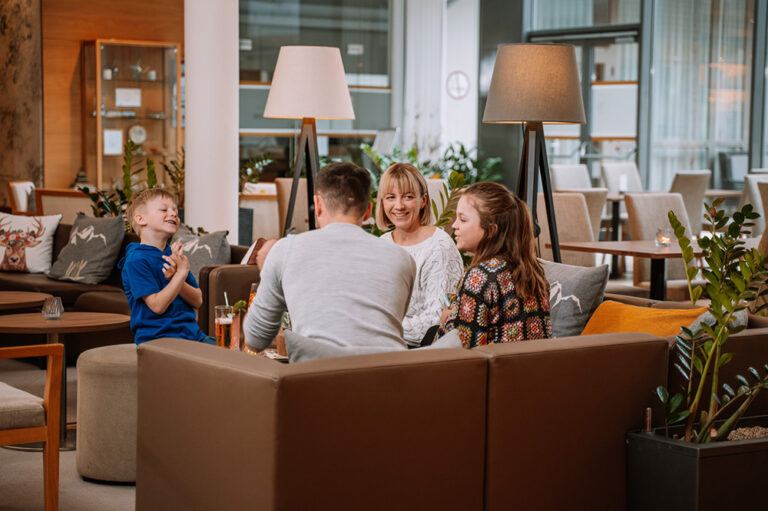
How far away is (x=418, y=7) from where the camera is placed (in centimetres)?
1220

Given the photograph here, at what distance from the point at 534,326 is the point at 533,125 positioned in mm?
1906

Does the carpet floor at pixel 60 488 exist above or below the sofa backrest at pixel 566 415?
below

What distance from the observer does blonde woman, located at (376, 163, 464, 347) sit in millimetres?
3715

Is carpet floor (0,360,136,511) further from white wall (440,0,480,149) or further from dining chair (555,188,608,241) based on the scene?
white wall (440,0,480,149)

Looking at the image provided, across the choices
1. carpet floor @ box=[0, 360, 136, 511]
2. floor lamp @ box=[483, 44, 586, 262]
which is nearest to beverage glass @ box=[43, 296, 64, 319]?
carpet floor @ box=[0, 360, 136, 511]

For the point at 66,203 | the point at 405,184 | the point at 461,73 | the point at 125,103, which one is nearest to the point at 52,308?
the point at 405,184

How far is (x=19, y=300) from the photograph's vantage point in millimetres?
5230

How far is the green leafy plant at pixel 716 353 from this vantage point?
Answer: 2.76 meters

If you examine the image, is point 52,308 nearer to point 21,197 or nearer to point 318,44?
point 21,197

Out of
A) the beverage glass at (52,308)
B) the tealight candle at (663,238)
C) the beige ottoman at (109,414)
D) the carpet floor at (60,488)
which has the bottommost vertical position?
the carpet floor at (60,488)

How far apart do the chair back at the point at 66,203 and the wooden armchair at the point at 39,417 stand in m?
5.07

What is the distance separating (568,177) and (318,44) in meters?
3.48

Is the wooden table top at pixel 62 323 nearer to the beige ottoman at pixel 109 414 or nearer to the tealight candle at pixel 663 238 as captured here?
the beige ottoman at pixel 109 414

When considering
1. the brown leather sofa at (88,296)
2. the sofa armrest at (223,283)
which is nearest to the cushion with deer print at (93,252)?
the brown leather sofa at (88,296)
